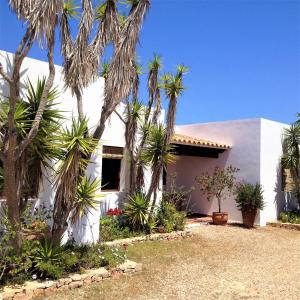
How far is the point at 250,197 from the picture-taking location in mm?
13617

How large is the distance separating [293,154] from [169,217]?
673cm

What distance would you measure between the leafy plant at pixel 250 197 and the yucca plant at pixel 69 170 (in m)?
8.28

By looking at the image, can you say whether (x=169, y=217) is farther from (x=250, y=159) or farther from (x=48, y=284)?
(x=48, y=284)

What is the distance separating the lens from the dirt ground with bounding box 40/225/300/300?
6.45 metres

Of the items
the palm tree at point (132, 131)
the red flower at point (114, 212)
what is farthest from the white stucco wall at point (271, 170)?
the red flower at point (114, 212)

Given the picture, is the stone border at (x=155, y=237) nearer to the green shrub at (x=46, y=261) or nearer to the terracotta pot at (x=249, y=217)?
the green shrub at (x=46, y=261)

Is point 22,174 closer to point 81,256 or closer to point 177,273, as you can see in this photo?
point 81,256

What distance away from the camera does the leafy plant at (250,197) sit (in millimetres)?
13617

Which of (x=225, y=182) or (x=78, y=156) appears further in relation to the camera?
(x=225, y=182)

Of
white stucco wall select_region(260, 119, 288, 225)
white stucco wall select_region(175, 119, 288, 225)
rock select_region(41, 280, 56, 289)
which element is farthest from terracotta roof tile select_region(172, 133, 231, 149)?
rock select_region(41, 280, 56, 289)

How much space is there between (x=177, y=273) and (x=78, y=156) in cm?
332

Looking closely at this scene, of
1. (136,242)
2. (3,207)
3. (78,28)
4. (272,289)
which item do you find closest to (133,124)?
(136,242)

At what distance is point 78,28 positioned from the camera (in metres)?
7.08

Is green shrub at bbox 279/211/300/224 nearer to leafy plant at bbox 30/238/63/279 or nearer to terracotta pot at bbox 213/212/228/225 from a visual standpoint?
terracotta pot at bbox 213/212/228/225
